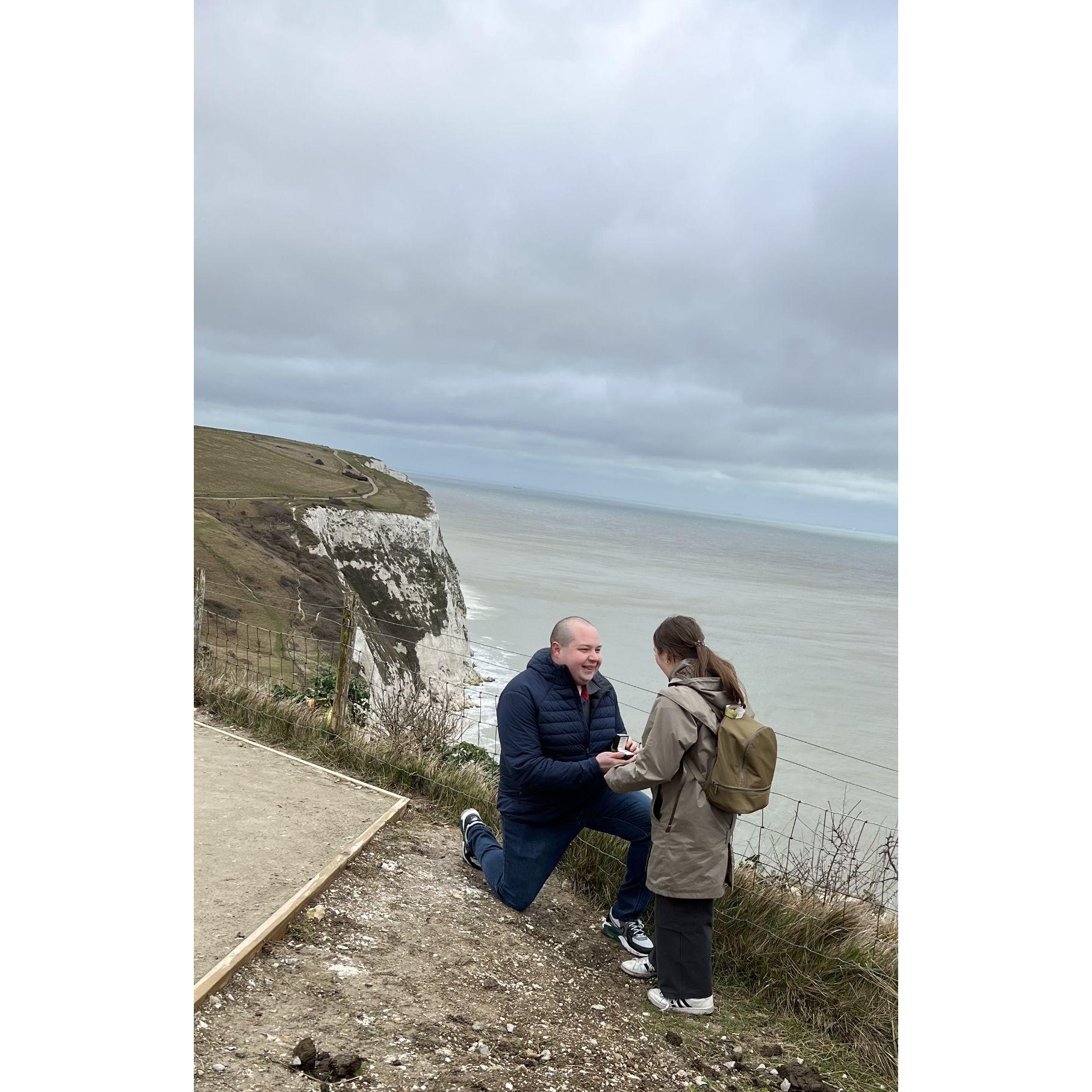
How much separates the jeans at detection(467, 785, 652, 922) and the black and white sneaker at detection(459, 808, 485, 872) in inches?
20.4

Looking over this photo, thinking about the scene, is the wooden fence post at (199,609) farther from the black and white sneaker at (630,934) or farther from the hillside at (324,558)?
the hillside at (324,558)

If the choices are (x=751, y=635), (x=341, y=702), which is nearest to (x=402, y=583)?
Result: (x=751, y=635)

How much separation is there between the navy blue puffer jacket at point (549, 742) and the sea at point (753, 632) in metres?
0.91

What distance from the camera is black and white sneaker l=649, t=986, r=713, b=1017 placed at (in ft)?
12.0

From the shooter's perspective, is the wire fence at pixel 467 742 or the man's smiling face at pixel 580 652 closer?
the man's smiling face at pixel 580 652

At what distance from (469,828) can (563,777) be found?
120 cm

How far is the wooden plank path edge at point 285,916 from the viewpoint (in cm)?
328

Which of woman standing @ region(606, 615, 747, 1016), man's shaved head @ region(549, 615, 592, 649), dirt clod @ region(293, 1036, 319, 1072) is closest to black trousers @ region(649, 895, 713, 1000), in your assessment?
woman standing @ region(606, 615, 747, 1016)

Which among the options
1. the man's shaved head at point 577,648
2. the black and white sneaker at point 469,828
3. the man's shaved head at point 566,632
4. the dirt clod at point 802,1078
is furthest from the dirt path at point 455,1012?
the man's shaved head at point 566,632

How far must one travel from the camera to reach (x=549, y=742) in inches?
163

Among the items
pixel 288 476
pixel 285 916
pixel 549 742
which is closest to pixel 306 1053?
pixel 285 916

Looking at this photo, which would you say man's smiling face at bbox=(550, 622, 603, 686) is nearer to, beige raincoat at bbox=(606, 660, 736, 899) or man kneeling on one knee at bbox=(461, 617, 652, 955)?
man kneeling on one knee at bbox=(461, 617, 652, 955)

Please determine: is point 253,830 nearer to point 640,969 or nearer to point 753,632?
point 640,969
